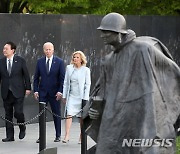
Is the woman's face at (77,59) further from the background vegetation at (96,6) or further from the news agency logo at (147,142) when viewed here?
the background vegetation at (96,6)

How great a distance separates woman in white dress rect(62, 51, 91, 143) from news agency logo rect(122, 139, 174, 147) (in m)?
A: 7.50

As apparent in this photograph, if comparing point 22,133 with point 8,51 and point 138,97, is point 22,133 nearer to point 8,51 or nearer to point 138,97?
point 8,51

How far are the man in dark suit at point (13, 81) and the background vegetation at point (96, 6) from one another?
8374mm

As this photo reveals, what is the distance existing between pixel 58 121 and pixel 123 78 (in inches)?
324

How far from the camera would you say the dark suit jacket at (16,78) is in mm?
16000

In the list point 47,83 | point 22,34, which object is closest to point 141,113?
point 47,83

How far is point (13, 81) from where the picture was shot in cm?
1605

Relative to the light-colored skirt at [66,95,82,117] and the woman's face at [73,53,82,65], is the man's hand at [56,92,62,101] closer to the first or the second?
the light-colored skirt at [66,95,82,117]

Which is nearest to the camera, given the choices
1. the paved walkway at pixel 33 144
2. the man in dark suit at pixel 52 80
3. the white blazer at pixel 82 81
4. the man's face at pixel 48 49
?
the paved walkway at pixel 33 144

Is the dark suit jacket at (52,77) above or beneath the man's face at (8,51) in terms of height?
beneath

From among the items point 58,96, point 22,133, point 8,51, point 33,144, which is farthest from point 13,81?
point 33,144

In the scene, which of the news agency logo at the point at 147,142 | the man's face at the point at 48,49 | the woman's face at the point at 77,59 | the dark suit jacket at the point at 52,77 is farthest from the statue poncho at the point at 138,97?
the dark suit jacket at the point at 52,77

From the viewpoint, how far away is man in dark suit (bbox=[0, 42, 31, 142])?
16.0 m

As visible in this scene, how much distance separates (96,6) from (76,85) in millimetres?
9979
